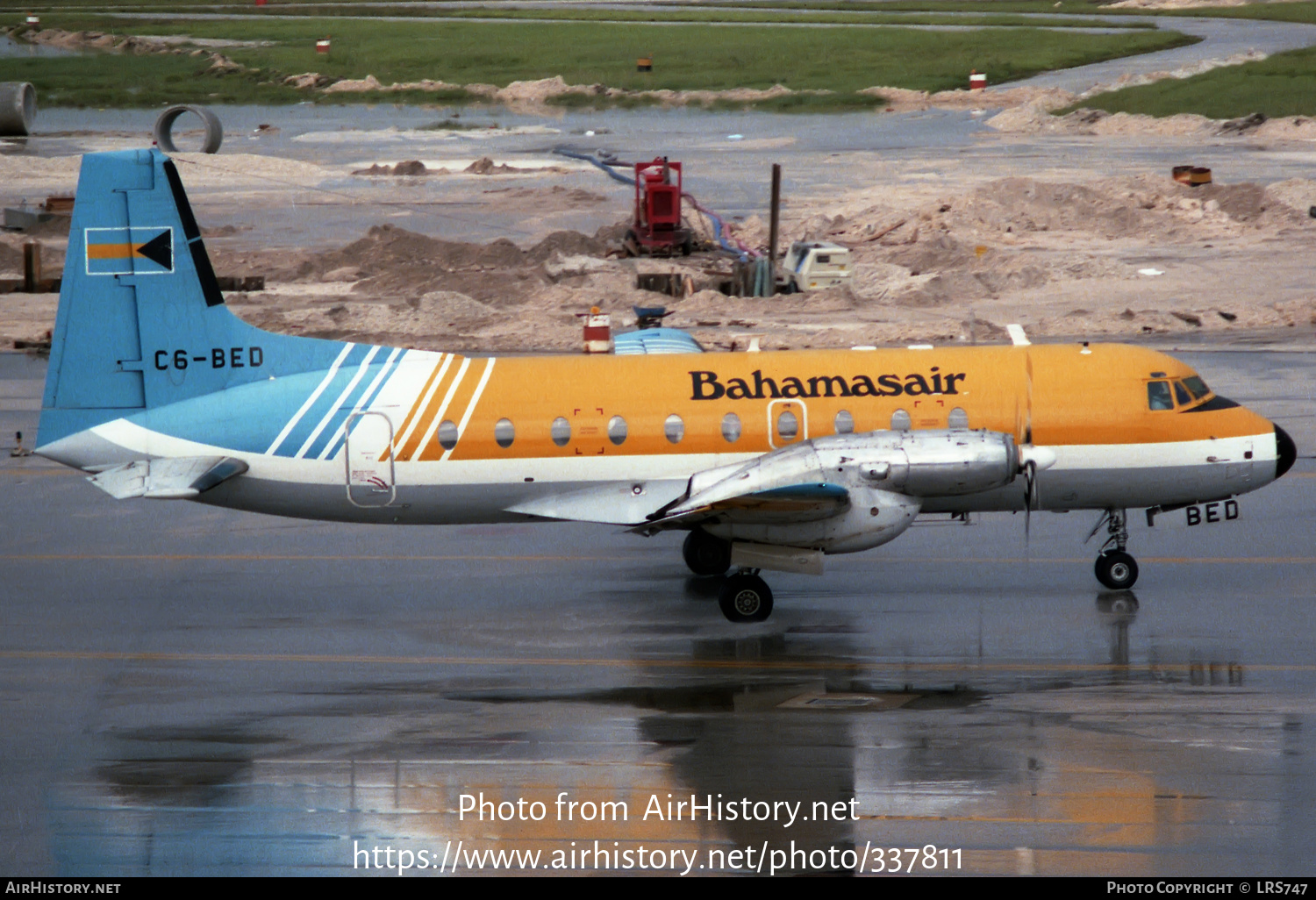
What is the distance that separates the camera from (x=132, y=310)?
21.5m

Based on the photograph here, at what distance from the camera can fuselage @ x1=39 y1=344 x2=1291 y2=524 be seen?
21.5 meters

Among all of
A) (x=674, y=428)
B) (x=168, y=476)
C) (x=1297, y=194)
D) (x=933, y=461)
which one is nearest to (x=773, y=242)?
(x=1297, y=194)

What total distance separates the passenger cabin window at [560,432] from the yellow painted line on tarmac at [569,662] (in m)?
3.23

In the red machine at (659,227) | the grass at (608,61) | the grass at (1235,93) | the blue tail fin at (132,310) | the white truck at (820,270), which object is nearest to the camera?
the blue tail fin at (132,310)

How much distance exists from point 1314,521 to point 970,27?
107 m

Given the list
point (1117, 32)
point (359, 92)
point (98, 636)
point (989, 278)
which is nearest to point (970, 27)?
point (1117, 32)

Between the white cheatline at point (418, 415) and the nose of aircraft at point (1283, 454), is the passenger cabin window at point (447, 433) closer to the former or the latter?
the white cheatline at point (418, 415)

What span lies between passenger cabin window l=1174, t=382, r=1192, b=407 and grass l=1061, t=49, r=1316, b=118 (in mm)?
62848

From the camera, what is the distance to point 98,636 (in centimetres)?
2111

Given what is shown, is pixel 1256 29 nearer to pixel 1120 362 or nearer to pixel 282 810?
pixel 1120 362

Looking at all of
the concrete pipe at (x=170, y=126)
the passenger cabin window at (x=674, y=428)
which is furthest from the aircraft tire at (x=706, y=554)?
the concrete pipe at (x=170, y=126)

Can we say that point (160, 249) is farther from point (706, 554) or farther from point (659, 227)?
point (659, 227)

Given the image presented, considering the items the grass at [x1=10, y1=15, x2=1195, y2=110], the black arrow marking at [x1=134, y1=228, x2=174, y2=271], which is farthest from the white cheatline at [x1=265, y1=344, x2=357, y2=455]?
the grass at [x1=10, y1=15, x2=1195, y2=110]

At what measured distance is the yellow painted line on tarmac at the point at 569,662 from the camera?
62.7ft
